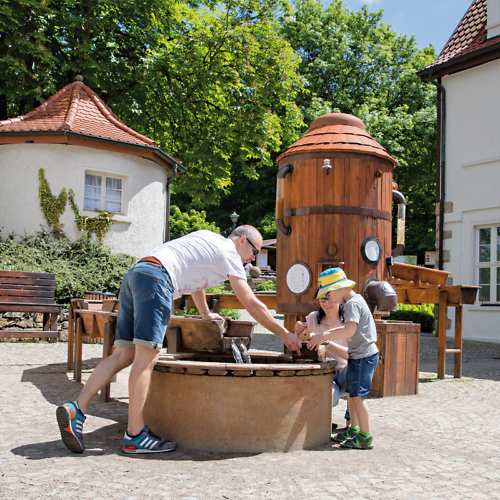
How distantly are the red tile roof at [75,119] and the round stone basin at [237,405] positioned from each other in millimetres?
11508

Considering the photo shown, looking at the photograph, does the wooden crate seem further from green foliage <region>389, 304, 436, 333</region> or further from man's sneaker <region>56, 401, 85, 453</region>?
green foliage <region>389, 304, 436, 333</region>

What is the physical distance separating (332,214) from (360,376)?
294 cm

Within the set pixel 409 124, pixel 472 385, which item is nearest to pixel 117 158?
pixel 472 385

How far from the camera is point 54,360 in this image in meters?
8.34

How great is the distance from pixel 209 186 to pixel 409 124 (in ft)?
35.6

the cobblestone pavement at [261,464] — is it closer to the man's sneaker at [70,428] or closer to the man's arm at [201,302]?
the man's sneaker at [70,428]

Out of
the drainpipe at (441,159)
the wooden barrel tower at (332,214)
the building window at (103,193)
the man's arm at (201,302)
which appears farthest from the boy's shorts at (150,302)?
the drainpipe at (441,159)

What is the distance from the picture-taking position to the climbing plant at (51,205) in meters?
14.1

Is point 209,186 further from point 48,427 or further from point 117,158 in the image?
point 48,427

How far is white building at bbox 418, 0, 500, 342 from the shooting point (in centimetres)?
1342

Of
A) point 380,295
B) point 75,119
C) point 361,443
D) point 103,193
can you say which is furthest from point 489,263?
point 75,119

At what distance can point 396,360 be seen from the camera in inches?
258

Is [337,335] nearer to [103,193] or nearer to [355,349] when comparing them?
[355,349]

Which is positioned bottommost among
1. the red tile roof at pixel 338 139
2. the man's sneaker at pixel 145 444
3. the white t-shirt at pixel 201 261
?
the man's sneaker at pixel 145 444
